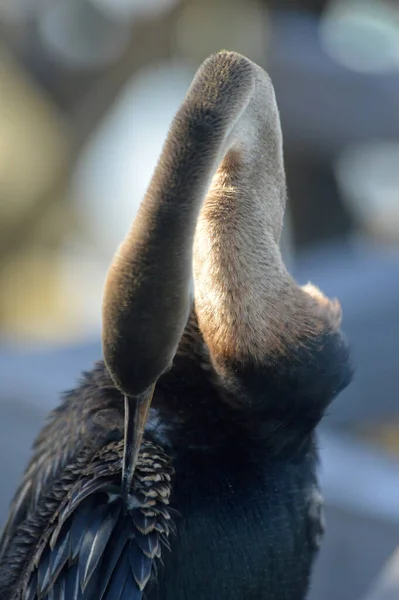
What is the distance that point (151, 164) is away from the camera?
8.48 metres

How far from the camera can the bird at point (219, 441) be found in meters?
2.52

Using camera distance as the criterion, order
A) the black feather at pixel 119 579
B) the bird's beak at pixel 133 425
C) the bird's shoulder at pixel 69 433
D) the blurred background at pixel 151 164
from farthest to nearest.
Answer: the blurred background at pixel 151 164
the bird's shoulder at pixel 69 433
the black feather at pixel 119 579
the bird's beak at pixel 133 425

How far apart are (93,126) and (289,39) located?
3.76 ft

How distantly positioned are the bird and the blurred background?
0.96 m

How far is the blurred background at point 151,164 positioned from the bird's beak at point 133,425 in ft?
4.56

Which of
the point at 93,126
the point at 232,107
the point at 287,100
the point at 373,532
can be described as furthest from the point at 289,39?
the point at 232,107

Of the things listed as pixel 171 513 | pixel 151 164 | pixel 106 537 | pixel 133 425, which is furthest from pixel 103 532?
pixel 151 164

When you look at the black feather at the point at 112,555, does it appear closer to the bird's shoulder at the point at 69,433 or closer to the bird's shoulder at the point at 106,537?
the bird's shoulder at the point at 106,537

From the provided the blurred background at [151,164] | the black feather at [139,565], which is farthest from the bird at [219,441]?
the blurred background at [151,164]

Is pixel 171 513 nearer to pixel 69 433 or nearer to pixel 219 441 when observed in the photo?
pixel 219 441

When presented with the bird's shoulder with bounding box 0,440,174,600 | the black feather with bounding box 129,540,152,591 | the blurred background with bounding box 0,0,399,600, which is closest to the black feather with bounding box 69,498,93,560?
the bird's shoulder with bounding box 0,440,174,600

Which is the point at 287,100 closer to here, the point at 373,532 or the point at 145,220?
the point at 373,532

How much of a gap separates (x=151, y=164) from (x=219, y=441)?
19.5 feet

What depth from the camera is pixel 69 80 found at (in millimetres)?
6551
